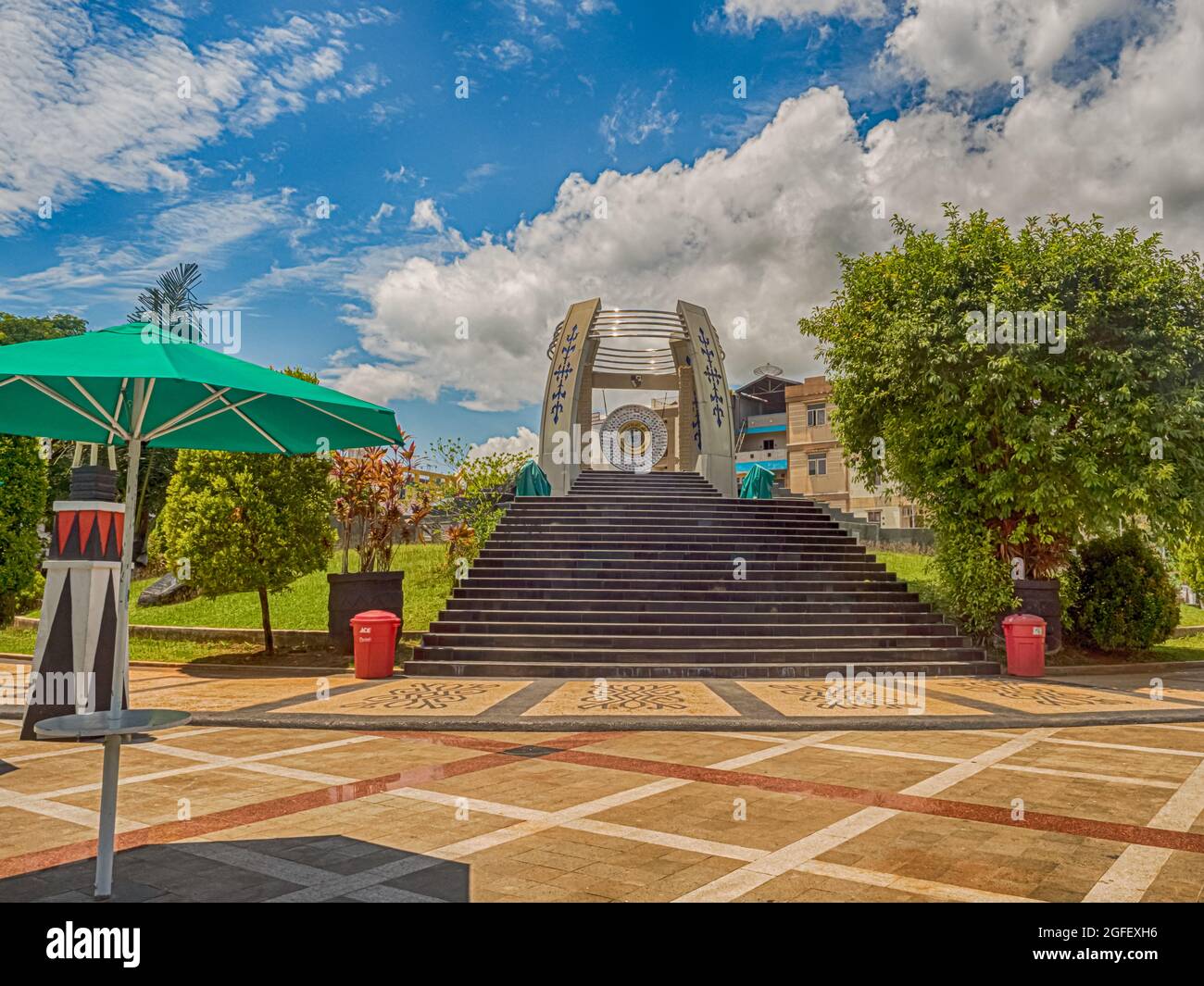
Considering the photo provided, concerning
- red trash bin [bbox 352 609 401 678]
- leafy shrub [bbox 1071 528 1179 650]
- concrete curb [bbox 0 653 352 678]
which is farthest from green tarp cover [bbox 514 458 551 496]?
leafy shrub [bbox 1071 528 1179 650]

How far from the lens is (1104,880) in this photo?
4.10 metres

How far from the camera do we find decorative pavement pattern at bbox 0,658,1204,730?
8734mm

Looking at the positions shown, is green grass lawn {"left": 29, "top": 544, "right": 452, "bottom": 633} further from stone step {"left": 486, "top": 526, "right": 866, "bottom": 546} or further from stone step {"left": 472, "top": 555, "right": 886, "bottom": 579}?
stone step {"left": 486, "top": 526, "right": 866, "bottom": 546}

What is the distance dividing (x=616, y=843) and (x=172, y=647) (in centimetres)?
1414

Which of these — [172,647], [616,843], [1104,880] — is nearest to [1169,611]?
[1104,880]

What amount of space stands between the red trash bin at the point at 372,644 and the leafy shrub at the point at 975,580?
9263mm

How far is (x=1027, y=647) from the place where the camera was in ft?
41.7

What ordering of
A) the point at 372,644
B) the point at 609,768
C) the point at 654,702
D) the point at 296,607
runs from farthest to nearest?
the point at 296,607
the point at 372,644
the point at 654,702
the point at 609,768

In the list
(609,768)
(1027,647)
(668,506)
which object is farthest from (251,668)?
(1027,647)

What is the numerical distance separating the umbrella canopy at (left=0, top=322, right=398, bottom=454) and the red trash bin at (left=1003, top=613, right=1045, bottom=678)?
10971mm

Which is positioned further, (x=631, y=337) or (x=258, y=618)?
(x=631, y=337)

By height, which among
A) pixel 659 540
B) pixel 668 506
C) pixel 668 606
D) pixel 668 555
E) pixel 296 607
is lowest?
pixel 296 607

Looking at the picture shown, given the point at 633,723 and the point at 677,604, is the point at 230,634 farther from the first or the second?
the point at 633,723

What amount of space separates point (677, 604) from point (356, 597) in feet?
18.2
